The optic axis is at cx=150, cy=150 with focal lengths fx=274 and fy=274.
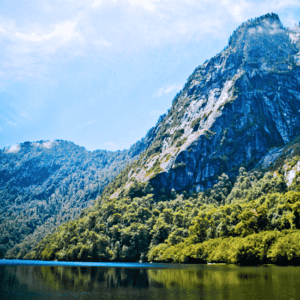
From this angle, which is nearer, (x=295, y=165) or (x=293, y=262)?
(x=293, y=262)

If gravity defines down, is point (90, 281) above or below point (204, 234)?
below

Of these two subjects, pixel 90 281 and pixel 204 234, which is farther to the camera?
pixel 204 234

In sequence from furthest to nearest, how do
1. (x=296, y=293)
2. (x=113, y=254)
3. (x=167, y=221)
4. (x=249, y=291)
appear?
(x=167, y=221), (x=113, y=254), (x=249, y=291), (x=296, y=293)

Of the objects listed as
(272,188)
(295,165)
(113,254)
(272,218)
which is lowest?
(113,254)

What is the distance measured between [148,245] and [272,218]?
7807 centimetres

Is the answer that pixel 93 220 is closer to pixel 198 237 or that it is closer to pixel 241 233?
pixel 198 237

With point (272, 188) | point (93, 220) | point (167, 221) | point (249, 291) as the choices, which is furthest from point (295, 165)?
point (249, 291)

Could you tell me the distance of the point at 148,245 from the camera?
161375 mm

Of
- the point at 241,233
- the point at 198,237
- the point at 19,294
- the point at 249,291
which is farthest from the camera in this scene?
the point at 198,237

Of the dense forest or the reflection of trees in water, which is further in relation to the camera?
the dense forest

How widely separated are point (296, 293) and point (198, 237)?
105 m

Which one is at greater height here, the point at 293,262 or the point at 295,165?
the point at 295,165

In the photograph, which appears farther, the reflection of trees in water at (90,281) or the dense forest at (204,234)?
the dense forest at (204,234)

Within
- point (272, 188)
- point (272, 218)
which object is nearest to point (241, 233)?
point (272, 218)
